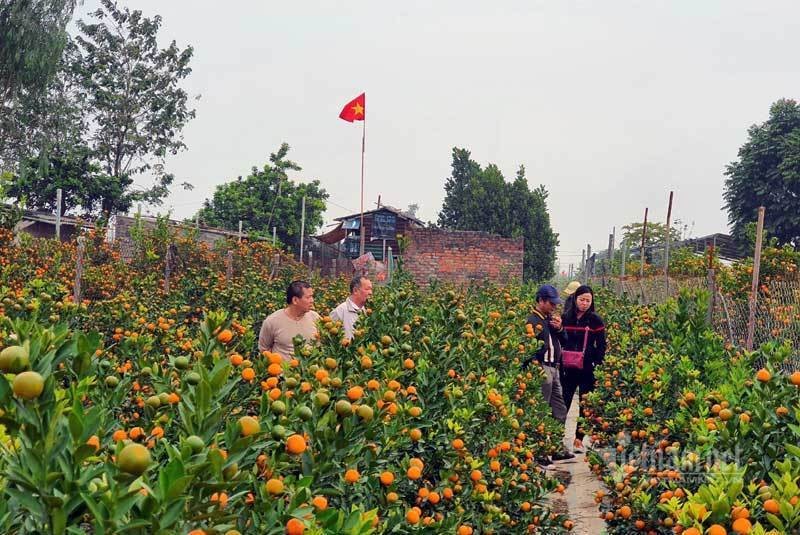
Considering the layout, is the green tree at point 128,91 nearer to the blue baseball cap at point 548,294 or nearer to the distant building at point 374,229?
the distant building at point 374,229

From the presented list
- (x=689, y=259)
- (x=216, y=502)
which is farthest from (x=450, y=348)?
(x=689, y=259)

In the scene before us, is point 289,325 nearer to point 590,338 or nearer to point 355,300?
point 355,300

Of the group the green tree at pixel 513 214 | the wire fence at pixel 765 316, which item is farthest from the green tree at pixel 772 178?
the wire fence at pixel 765 316

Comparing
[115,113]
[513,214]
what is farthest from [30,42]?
[513,214]

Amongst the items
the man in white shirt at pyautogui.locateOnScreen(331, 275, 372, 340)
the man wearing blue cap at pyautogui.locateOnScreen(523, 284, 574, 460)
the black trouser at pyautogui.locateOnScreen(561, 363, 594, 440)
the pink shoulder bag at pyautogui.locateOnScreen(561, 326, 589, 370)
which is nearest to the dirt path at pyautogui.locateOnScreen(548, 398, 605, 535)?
the man wearing blue cap at pyautogui.locateOnScreen(523, 284, 574, 460)

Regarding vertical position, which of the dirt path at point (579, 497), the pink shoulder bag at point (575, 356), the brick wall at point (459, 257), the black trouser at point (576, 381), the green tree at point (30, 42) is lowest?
the dirt path at point (579, 497)

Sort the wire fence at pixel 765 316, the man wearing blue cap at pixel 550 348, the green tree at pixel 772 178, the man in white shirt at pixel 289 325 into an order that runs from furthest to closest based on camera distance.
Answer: the green tree at pixel 772 178 → the wire fence at pixel 765 316 → the man wearing blue cap at pixel 550 348 → the man in white shirt at pixel 289 325

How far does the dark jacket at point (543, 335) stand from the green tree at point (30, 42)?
19143 mm

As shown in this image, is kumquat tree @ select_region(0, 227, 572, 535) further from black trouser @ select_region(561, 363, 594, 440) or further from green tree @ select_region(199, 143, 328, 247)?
green tree @ select_region(199, 143, 328, 247)

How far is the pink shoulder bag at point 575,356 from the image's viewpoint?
701 centimetres

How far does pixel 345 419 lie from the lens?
2016mm

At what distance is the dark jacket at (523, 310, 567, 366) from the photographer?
257 inches

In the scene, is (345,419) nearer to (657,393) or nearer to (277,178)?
(657,393)

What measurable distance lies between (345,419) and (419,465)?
70 cm
